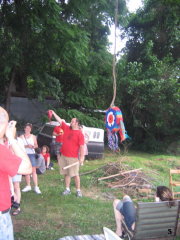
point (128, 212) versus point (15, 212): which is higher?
point (128, 212)

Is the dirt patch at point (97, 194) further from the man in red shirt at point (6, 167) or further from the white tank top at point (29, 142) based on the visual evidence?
the man in red shirt at point (6, 167)

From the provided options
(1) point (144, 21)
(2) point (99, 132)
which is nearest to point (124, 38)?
(1) point (144, 21)

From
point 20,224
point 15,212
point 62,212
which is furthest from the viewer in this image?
point 62,212

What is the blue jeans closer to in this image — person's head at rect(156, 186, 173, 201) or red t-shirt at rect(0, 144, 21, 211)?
red t-shirt at rect(0, 144, 21, 211)

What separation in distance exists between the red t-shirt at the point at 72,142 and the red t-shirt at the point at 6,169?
3718 millimetres

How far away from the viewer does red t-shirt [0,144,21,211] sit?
229 cm

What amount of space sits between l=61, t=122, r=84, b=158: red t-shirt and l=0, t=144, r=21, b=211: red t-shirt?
12.2ft

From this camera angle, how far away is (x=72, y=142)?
6133 millimetres

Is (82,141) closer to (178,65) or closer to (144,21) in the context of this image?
(178,65)

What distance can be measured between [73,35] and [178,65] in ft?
23.3

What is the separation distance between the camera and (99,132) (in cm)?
1120

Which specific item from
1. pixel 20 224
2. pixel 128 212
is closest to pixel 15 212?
pixel 20 224

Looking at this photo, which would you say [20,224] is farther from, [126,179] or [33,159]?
[126,179]

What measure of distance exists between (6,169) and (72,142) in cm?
384
